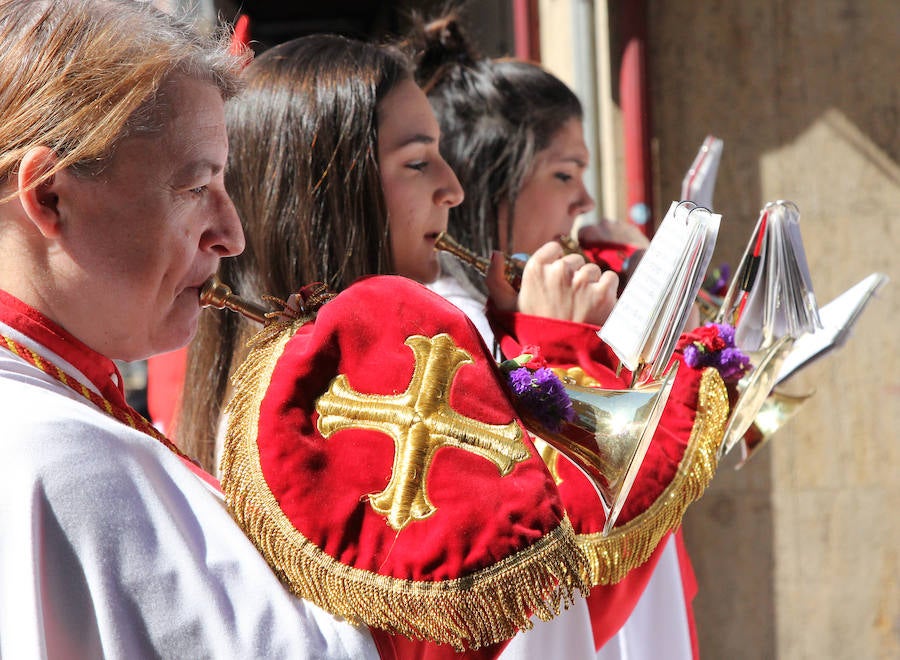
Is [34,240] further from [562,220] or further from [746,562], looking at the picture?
[746,562]

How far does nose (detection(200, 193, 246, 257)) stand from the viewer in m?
1.18

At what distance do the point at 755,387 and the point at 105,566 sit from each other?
4.11ft

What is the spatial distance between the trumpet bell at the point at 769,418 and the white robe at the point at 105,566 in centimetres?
159

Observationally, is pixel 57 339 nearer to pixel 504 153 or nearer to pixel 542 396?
pixel 542 396

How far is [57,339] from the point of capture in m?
1.08

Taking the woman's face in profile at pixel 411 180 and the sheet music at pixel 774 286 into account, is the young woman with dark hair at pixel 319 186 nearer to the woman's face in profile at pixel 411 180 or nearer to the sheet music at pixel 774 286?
the woman's face in profile at pixel 411 180

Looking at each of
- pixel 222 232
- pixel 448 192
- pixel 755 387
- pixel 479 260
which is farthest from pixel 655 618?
pixel 222 232

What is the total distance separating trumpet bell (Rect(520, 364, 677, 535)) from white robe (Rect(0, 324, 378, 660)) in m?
0.41

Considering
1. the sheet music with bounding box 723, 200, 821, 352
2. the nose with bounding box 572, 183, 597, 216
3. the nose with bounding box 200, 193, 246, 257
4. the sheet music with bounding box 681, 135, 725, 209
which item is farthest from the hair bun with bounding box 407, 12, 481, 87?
the nose with bounding box 200, 193, 246, 257

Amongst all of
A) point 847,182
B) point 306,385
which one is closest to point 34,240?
point 306,385

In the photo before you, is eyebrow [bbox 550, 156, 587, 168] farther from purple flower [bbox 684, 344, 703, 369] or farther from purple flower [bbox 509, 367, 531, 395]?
purple flower [bbox 509, 367, 531, 395]

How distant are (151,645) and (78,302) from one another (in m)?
0.36

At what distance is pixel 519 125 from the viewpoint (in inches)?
105

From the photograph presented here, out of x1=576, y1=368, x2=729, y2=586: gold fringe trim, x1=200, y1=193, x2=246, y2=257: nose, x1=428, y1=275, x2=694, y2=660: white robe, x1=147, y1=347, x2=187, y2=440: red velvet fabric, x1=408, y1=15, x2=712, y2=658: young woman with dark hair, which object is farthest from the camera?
x1=408, y1=15, x2=712, y2=658: young woman with dark hair
